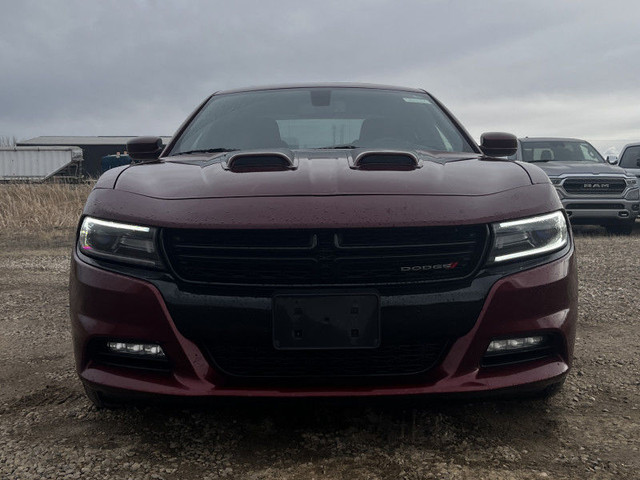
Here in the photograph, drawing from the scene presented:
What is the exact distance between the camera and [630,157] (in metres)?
12.8

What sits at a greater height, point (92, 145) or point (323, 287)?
point (323, 287)

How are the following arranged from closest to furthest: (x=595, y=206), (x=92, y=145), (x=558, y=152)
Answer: (x=595, y=206) → (x=558, y=152) → (x=92, y=145)

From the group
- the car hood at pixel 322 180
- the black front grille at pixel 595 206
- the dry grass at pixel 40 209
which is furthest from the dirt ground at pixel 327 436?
the dry grass at pixel 40 209

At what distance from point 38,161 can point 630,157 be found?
107 ft

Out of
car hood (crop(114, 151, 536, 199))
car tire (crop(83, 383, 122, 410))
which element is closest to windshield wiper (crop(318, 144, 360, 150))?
car hood (crop(114, 151, 536, 199))

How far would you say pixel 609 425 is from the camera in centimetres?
255

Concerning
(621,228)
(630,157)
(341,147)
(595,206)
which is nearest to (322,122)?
(341,147)

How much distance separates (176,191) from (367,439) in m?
1.14

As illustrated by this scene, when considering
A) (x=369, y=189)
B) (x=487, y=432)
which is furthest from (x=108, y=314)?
(x=487, y=432)

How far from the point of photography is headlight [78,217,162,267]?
7.04 ft

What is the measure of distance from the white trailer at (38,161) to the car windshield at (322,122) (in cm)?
3465

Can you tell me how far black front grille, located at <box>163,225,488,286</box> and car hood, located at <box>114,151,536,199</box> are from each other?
Result: 15 centimetres

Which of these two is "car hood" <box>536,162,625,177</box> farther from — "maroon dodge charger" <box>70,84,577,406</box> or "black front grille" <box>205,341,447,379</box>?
"black front grille" <box>205,341,447,379</box>

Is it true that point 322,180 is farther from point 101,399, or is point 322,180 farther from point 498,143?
point 498,143
